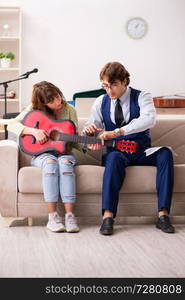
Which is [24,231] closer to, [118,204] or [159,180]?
[118,204]

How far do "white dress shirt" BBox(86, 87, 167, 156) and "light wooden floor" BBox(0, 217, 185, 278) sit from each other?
1.96 ft

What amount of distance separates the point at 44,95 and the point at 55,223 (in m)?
0.80

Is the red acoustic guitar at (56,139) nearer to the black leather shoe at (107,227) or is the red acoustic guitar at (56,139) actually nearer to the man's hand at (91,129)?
the man's hand at (91,129)

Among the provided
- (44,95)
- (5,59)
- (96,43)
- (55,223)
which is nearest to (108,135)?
(44,95)

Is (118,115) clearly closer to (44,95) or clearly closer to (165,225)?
(44,95)

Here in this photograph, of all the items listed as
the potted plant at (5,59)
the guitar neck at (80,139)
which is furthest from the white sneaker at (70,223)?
the potted plant at (5,59)

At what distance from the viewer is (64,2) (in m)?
8.01

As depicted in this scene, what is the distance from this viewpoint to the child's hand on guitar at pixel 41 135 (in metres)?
3.49

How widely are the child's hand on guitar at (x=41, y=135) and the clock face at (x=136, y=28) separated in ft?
16.2

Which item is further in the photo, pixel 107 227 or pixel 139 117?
pixel 139 117

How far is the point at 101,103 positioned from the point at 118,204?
0.65m

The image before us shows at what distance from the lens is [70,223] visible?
131 inches

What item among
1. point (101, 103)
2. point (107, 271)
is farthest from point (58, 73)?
point (107, 271)

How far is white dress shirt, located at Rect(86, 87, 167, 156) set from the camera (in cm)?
347
